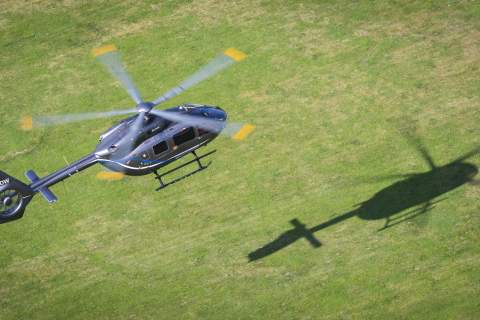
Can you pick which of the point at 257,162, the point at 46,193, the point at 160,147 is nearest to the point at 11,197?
the point at 46,193

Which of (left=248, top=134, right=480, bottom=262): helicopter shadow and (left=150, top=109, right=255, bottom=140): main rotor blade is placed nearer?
(left=150, top=109, right=255, bottom=140): main rotor blade

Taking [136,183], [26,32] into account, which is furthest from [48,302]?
[26,32]

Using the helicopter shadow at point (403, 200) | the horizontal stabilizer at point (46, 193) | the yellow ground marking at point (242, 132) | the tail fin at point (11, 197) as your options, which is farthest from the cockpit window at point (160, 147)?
the helicopter shadow at point (403, 200)

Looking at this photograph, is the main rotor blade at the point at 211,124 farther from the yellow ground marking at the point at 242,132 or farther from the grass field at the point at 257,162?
the grass field at the point at 257,162

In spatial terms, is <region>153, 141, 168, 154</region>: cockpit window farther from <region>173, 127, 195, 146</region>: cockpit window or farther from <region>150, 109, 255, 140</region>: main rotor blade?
<region>150, 109, 255, 140</region>: main rotor blade

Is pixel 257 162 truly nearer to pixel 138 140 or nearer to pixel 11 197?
pixel 138 140

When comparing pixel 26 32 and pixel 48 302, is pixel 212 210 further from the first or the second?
pixel 26 32

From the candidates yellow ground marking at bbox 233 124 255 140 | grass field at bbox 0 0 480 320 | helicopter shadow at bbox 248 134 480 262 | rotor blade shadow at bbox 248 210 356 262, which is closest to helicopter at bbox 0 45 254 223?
yellow ground marking at bbox 233 124 255 140
